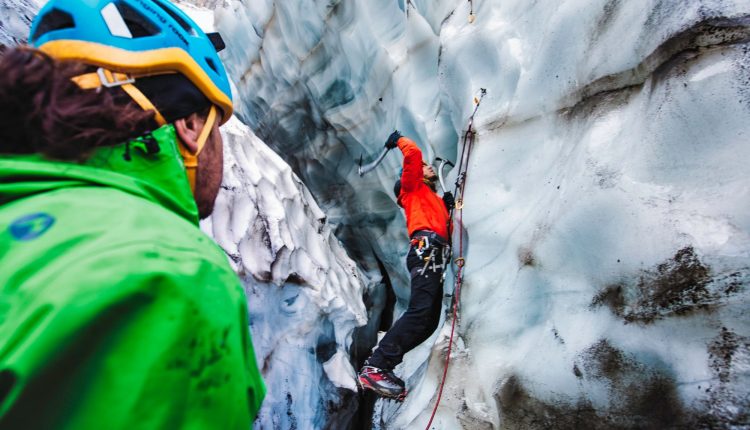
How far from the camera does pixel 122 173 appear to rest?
580 mm

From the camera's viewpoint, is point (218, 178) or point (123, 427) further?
point (218, 178)

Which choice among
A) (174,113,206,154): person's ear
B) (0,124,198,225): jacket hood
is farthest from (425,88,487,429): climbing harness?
(0,124,198,225): jacket hood

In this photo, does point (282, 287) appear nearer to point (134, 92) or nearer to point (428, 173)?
point (428, 173)

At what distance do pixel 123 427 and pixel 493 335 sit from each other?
172cm

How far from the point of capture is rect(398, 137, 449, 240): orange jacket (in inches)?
102

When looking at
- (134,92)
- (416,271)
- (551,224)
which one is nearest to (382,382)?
(416,271)

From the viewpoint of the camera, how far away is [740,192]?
1.02 m

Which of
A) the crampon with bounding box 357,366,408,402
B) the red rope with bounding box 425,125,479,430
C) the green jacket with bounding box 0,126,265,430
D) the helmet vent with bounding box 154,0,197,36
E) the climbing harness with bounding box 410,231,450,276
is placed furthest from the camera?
the climbing harness with bounding box 410,231,450,276

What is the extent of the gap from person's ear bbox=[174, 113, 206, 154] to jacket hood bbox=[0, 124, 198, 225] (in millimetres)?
91

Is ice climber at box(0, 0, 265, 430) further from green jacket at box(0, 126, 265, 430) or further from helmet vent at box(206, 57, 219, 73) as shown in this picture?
helmet vent at box(206, 57, 219, 73)

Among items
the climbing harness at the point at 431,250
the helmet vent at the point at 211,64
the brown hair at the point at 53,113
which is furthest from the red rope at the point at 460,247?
the brown hair at the point at 53,113

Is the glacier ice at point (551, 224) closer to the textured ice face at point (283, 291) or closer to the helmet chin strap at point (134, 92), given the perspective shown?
the textured ice face at point (283, 291)

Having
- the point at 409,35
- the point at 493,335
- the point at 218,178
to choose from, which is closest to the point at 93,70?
the point at 218,178

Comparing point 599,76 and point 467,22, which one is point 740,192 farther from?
point 467,22
